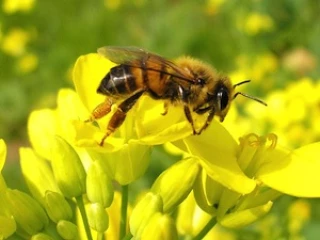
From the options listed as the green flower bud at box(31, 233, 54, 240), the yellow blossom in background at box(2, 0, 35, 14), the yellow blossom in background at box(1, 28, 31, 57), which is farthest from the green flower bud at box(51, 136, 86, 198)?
the yellow blossom in background at box(1, 28, 31, 57)

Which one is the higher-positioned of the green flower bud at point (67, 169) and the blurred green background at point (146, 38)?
the green flower bud at point (67, 169)

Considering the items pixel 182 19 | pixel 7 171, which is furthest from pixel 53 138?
pixel 182 19

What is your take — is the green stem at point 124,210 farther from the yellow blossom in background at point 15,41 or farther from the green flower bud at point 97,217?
the yellow blossom in background at point 15,41

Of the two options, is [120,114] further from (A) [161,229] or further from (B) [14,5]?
(B) [14,5]

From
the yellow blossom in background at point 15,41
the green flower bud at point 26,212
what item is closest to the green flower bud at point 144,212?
the green flower bud at point 26,212

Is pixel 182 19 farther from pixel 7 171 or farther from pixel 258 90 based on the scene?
pixel 7 171

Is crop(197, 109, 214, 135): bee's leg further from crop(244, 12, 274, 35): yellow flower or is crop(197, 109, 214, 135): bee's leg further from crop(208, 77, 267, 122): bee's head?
crop(244, 12, 274, 35): yellow flower

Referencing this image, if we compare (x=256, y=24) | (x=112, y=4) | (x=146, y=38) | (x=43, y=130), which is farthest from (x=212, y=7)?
(x=43, y=130)
